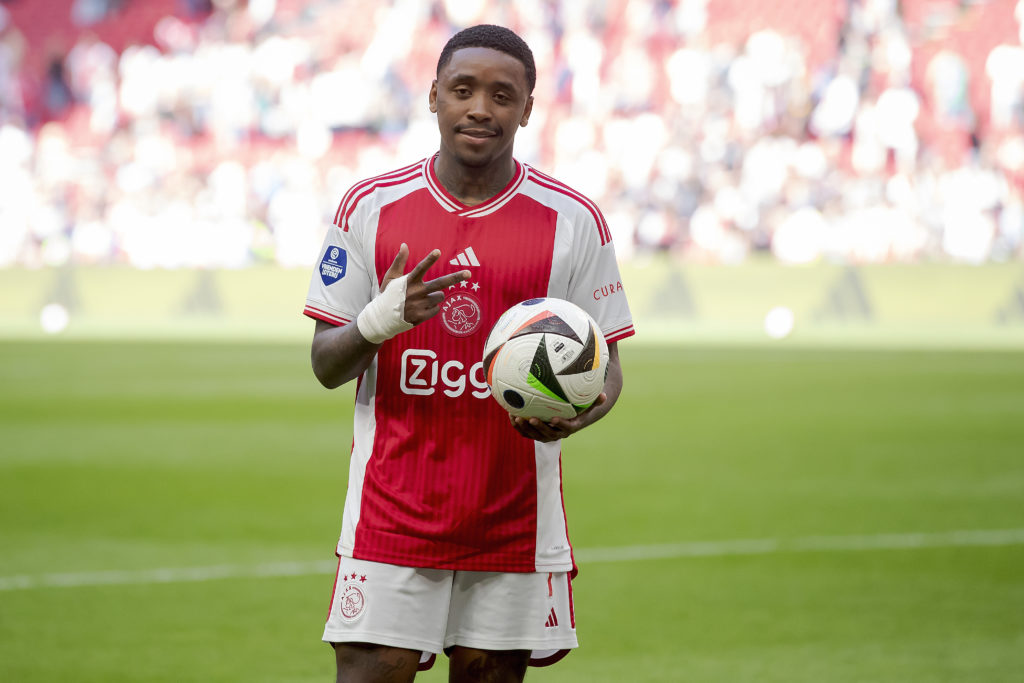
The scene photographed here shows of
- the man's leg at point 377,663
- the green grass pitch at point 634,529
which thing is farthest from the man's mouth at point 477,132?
the green grass pitch at point 634,529

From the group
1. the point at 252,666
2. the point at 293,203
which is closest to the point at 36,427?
the point at 252,666

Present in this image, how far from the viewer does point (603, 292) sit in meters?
3.88

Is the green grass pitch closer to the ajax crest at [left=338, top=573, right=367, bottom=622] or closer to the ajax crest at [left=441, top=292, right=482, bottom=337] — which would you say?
the ajax crest at [left=338, top=573, right=367, bottom=622]

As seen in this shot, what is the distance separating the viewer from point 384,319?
3.38 m

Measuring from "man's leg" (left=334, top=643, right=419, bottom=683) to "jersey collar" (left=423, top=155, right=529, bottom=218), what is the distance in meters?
1.09

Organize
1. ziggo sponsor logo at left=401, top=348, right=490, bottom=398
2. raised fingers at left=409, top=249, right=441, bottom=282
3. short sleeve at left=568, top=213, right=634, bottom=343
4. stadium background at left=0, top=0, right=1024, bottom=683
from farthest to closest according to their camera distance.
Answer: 1. stadium background at left=0, top=0, right=1024, bottom=683
2. short sleeve at left=568, top=213, right=634, bottom=343
3. ziggo sponsor logo at left=401, top=348, right=490, bottom=398
4. raised fingers at left=409, top=249, right=441, bottom=282

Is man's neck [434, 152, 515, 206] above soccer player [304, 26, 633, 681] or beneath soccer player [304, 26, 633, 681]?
above

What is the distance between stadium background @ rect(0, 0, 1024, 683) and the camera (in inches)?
269

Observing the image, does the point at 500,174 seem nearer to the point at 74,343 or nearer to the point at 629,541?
the point at 629,541

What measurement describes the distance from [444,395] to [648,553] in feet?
15.5

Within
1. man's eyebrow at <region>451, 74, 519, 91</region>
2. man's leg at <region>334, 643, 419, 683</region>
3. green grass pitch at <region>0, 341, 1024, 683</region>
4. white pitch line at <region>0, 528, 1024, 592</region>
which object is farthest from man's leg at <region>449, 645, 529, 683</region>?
white pitch line at <region>0, 528, 1024, 592</region>

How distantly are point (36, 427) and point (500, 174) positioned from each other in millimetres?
10727

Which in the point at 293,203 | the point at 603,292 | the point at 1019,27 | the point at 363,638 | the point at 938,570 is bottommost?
the point at 938,570

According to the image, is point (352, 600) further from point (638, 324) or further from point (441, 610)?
point (638, 324)
